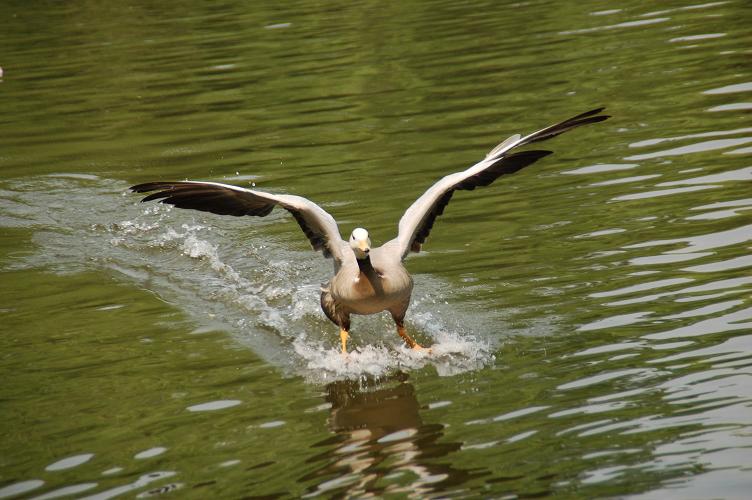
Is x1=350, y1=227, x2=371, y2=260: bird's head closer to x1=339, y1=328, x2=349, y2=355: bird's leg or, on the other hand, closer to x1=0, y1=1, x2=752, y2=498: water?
x1=0, y1=1, x2=752, y2=498: water

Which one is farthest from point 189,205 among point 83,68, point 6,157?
point 83,68

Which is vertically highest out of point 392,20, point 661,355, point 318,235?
point 392,20

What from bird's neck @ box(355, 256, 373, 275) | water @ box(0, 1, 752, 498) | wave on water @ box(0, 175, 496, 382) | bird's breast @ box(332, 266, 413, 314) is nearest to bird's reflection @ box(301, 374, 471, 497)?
water @ box(0, 1, 752, 498)

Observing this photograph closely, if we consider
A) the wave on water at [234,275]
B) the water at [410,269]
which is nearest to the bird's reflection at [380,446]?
the water at [410,269]

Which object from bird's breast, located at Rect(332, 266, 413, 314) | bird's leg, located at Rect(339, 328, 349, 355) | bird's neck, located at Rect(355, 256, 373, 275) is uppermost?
bird's neck, located at Rect(355, 256, 373, 275)

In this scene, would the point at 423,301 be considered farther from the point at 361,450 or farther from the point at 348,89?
the point at 348,89

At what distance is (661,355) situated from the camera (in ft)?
24.1

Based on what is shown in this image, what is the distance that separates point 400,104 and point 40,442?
992cm

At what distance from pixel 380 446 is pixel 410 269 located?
360 centimetres

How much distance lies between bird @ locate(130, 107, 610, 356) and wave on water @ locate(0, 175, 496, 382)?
29 centimetres

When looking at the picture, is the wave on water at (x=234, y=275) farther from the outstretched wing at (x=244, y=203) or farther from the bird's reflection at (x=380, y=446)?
the outstretched wing at (x=244, y=203)

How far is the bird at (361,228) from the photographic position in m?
8.18

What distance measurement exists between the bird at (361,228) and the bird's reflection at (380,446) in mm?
753

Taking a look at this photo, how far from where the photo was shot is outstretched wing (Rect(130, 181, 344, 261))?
8391 millimetres
